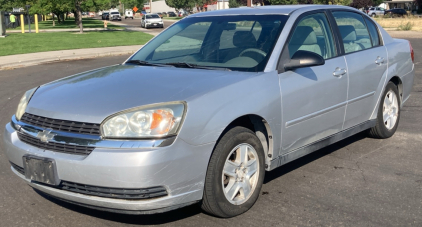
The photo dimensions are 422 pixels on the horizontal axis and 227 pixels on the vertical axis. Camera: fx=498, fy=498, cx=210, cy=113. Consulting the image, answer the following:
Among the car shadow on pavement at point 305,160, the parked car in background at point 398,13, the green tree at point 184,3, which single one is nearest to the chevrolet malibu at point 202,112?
the car shadow on pavement at point 305,160

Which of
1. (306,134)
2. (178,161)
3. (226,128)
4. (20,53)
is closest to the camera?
(178,161)

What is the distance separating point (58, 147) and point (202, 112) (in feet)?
3.41

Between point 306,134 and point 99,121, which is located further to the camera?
point 306,134

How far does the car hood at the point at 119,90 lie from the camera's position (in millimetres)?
3525

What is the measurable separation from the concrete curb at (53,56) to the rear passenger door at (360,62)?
40.5 ft

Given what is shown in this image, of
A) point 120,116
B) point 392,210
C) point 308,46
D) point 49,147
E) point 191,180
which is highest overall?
point 308,46

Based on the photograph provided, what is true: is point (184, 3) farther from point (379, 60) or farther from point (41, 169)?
point (41, 169)

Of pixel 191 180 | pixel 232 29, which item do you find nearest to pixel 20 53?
pixel 232 29

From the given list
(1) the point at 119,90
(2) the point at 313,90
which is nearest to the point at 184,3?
(2) the point at 313,90

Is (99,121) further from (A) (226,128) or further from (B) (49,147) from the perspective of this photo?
(A) (226,128)

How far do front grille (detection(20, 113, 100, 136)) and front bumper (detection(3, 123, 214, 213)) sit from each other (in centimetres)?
16

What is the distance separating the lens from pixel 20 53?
Result: 19000 millimetres

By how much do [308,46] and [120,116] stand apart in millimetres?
2275

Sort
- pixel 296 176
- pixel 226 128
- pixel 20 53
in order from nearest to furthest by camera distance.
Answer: pixel 226 128
pixel 296 176
pixel 20 53
